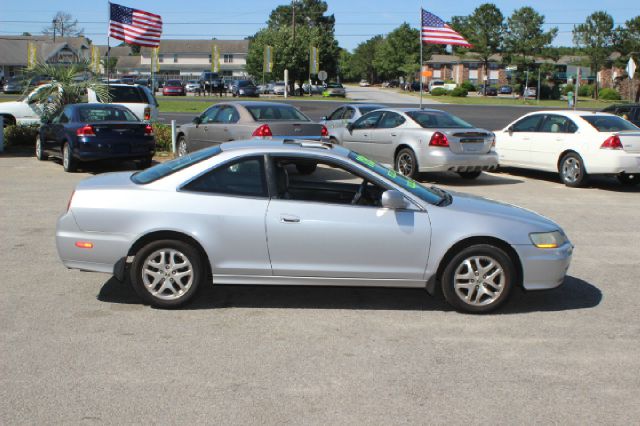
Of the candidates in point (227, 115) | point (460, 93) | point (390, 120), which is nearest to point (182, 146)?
point (227, 115)

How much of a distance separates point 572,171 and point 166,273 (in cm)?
1106

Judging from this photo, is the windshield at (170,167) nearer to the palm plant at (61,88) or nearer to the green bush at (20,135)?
the palm plant at (61,88)

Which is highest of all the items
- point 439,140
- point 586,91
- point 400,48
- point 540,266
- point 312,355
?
point 400,48

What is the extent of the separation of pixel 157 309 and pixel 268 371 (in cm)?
171

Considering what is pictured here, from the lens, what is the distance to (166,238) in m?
6.33

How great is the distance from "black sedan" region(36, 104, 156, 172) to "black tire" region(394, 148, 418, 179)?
5168 millimetres

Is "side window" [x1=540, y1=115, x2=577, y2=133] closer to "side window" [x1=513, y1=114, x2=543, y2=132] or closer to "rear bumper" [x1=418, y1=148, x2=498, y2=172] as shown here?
"side window" [x1=513, y1=114, x2=543, y2=132]

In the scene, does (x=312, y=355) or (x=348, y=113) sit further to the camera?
(x=348, y=113)

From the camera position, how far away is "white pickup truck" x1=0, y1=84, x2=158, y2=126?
21.4 metres

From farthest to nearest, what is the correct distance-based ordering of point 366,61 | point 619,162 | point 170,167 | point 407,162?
point 366,61
point 407,162
point 619,162
point 170,167

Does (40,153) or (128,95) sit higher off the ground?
(128,95)

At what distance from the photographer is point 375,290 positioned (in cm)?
729

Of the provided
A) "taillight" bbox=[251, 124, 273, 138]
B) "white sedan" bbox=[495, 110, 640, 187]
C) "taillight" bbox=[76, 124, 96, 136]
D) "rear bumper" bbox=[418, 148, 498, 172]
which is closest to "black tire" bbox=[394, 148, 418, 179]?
"rear bumper" bbox=[418, 148, 498, 172]

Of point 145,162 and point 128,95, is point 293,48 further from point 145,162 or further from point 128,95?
point 145,162
